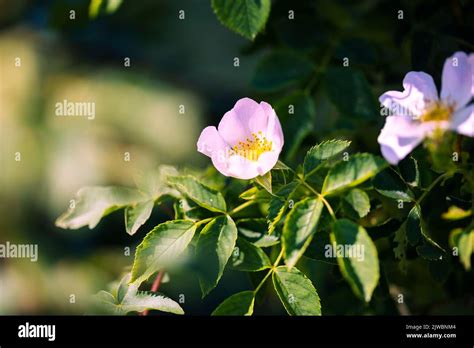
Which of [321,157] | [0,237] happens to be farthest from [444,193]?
[0,237]

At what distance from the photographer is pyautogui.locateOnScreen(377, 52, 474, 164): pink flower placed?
0.77m

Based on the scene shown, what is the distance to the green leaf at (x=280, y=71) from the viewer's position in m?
1.14

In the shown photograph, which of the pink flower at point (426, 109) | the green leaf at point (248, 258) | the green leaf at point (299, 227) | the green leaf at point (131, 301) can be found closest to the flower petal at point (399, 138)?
the pink flower at point (426, 109)

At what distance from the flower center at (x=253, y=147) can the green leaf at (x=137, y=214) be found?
143 mm

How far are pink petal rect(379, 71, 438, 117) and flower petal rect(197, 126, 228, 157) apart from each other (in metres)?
0.21

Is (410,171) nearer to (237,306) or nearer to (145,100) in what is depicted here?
(237,306)

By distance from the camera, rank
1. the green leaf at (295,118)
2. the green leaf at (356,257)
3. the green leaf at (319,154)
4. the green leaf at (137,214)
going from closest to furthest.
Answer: the green leaf at (356,257) → the green leaf at (319,154) → the green leaf at (137,214) → the green leaf at (295,118)

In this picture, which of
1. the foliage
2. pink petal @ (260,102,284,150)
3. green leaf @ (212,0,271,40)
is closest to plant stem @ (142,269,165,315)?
the foliage

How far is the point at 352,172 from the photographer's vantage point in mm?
806

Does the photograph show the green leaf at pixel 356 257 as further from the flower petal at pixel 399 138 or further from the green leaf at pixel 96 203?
the green leaf at pixel 96 203

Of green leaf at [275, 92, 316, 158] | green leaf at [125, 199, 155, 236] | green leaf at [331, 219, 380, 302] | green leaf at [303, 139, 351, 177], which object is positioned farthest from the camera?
green leaf at [275, 92, 316, 158]

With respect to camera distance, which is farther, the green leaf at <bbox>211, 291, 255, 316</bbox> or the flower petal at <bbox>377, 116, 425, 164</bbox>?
the green leaf at <bbox>211, 291, 255, 316</bbox>

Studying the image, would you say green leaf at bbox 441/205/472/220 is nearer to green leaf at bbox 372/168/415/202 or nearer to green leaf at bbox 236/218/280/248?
green leaf at bbox 372/168/415/202

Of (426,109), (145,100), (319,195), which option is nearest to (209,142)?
(319,195)
